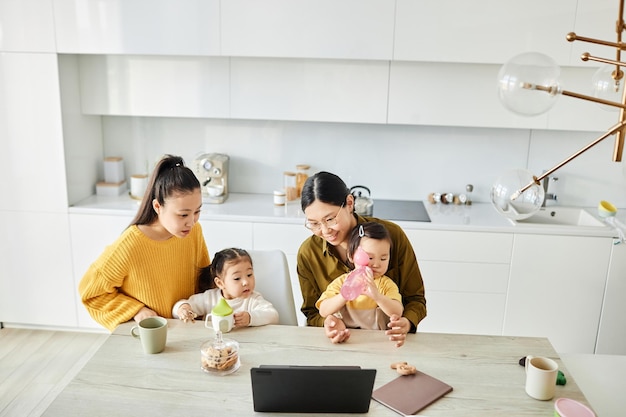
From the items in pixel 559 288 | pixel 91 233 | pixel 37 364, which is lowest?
pixel 37 364

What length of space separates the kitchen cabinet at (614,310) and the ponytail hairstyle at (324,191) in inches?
76.1

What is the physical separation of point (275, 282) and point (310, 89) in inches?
56.9

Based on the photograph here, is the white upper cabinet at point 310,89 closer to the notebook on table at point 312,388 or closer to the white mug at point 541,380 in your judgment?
the white mug at point 541,380

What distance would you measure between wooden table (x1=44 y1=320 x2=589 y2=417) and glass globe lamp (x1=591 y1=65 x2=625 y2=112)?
2.54 ft

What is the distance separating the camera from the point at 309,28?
3166 millimetres

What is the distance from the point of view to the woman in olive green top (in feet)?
6.38

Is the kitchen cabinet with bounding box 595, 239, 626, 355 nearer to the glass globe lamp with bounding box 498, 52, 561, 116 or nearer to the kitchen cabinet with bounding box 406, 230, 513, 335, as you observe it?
the kitchen cabinet with bounding box 406, 230, 513, 335

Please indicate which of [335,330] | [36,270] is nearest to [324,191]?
[335,330]

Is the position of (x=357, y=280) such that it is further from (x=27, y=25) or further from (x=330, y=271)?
(x=27, y=25)

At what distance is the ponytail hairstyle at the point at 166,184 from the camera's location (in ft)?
6.45

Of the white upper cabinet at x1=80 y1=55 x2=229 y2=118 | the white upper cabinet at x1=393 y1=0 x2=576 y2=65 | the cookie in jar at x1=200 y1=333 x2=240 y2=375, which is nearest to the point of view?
the cookie in jar at x1=200 y1=333 x2=240 y2=375

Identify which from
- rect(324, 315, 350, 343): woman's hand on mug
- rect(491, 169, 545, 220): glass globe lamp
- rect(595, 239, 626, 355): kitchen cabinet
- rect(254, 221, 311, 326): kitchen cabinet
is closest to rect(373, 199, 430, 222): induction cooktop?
rect(254, 221, 311, 326): kitchen cabinet

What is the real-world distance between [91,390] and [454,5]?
98.1 inches

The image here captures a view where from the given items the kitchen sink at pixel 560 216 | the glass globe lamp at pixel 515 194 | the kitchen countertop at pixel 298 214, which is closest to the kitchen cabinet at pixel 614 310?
the kitchen countertop at pixel 298 214
